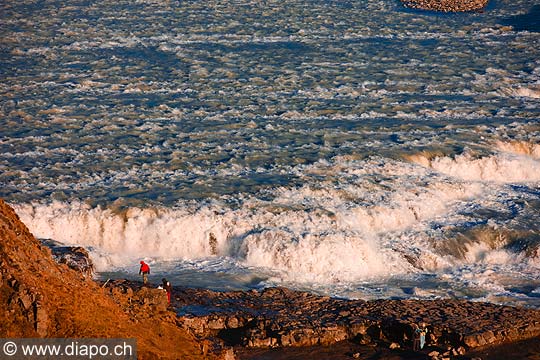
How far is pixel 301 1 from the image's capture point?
58.6 metres

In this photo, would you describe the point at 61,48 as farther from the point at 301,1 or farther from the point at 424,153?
the point at 424,153

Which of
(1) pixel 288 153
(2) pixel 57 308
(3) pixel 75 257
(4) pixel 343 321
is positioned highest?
(2) pixel 57 308

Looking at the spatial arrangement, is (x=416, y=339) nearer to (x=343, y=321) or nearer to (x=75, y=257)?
(x=343, y=321)

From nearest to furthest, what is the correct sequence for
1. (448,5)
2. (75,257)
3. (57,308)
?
(57,308) → (75,257) → (448,5)

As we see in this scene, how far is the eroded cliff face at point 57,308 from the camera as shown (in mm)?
15211

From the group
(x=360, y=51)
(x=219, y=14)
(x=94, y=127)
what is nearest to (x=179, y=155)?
(x=94, y=127)

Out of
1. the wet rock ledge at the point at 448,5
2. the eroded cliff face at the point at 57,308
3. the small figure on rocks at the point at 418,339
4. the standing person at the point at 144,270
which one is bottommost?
the wet rock ledge at the point at 448,5

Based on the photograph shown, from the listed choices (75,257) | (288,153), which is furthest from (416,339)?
(288,153)

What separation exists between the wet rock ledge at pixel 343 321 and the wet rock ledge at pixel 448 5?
127 feet

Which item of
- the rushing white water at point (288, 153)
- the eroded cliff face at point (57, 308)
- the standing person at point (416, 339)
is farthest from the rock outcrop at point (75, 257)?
the standing person at point (416, 339)

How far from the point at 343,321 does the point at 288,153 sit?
11.8m

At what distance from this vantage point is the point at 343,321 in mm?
19484

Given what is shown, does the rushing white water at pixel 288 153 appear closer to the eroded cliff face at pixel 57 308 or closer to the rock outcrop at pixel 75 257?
the rock outcrop at pixel 75 257

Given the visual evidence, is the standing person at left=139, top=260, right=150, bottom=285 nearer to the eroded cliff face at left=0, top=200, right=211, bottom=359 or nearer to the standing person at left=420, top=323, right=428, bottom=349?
the eroded cliff face at left=0, top=200, right=211, bottom=359
